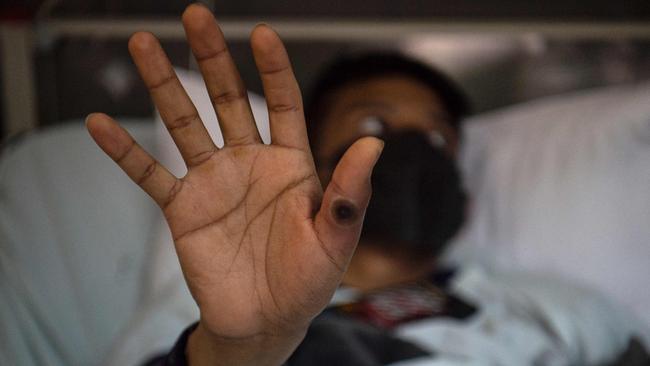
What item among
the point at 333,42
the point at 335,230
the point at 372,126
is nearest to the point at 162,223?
the point at 372,126

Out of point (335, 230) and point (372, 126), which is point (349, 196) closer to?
point (335, 230)

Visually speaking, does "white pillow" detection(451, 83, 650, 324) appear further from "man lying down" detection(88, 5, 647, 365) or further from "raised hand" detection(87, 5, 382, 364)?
"raised hand" detection(87, 5, 382, 364)

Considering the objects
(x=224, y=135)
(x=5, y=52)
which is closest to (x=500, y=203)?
(x=224, y=135)

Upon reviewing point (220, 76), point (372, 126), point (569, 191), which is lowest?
point (569, 191)

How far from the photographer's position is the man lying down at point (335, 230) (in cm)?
58

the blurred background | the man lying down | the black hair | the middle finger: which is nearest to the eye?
the man lying down

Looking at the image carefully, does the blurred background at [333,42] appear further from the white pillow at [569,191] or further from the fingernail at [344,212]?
the fingernail at [344,212]

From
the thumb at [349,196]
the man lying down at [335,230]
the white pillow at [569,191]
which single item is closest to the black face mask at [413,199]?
the man lying down at [335,230]

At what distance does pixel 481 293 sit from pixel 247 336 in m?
0.65

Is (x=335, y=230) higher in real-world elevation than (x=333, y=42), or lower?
lower

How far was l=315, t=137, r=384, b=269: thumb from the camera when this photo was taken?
20.3 inches

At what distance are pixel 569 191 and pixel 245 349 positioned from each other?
88 centimetres

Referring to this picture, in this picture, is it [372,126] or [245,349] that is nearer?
[245,349]

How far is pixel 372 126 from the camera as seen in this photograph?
1233mm
